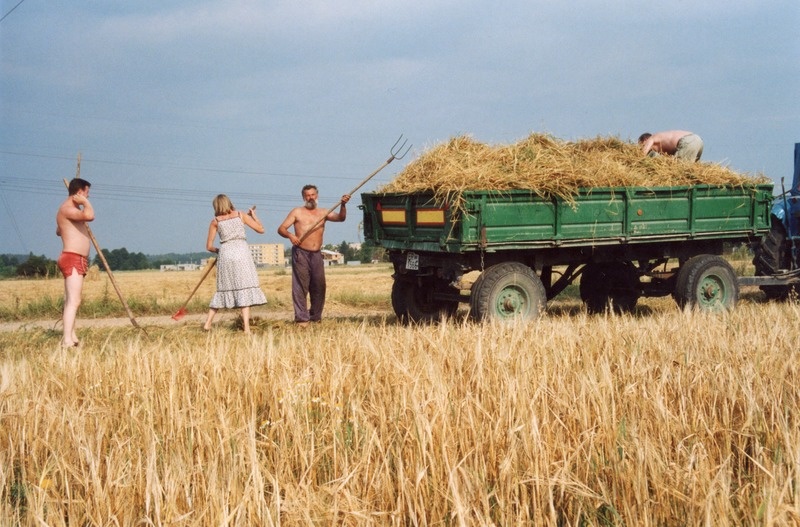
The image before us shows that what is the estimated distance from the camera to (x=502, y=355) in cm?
527

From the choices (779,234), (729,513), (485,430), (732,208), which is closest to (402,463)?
(485,430)

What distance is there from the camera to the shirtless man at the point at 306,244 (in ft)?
36.2

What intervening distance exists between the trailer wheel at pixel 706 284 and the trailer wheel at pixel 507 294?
2070 mm

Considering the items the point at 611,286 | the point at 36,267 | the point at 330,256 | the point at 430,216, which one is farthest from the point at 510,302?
the point at 36,267

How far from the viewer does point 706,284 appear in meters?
10.9

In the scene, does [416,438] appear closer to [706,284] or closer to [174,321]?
[706,284]

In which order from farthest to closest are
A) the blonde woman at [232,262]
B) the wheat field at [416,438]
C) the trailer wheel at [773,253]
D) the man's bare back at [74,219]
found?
the trailer wheel at [773,253] < the blonde woman at [232,262] < the man's bare back at [74,219] < the wheat field at [416,438]

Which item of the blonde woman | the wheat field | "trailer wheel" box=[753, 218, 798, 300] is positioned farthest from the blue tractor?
the blonde woman

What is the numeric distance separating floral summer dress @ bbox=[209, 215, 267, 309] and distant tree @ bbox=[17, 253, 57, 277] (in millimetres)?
9092

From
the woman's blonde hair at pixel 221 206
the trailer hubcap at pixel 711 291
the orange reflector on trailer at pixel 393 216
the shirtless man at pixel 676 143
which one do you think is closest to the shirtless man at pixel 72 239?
the woman's blonde hair at pixel 221 206

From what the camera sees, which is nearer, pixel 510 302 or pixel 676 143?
pixel 510 302

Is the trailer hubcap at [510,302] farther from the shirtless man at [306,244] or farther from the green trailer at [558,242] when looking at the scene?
the shirtless man at [306,244]

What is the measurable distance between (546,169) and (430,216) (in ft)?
4.59

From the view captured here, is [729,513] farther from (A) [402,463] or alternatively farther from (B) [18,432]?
(B) [18,432]
